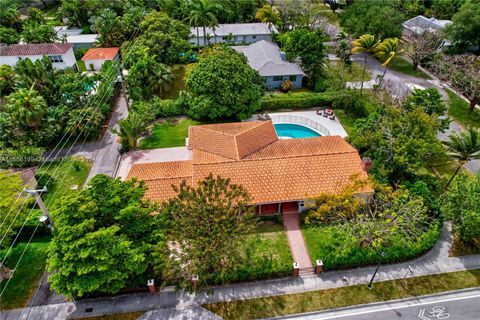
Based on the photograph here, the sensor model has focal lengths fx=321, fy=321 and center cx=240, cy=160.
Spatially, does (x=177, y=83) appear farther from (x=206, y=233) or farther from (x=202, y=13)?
(x=206, y=233)

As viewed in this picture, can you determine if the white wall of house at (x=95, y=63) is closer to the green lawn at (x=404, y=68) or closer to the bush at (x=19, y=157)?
the bush at (x=19, y=157)

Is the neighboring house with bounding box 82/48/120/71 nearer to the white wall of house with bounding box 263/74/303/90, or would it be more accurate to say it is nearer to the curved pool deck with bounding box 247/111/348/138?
the white wall of house with bounding box 263/74/303/90

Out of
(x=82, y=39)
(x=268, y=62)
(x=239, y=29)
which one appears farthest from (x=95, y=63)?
(x=268, y=62)

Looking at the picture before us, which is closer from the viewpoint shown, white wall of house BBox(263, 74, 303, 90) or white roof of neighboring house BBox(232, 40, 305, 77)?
white roof of neighboring house BBox(232, 40, 305, 77)

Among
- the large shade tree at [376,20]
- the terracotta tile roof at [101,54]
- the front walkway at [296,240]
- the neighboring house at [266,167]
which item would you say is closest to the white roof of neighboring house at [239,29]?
the large shade tree at [376,20]

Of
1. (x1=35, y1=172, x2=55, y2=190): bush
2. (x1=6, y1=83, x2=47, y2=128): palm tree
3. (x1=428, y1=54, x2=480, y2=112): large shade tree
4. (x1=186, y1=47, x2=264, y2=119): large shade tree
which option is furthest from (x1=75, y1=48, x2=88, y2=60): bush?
(x1=428, y1=54, x2=480, y2=112): large shade tree

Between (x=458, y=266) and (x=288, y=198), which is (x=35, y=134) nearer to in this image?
(x=288, y=198)

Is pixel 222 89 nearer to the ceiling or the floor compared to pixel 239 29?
nearer to the floor
